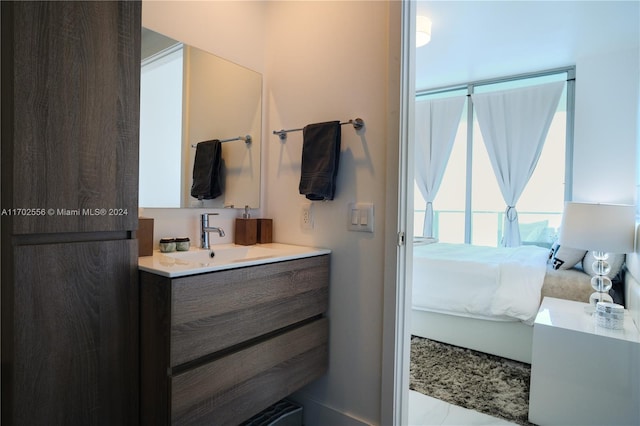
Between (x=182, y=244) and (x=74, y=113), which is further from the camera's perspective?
(x=182, y=244)

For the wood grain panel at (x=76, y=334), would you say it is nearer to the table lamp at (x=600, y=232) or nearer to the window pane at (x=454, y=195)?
the table lamp at (x=600, y=232)

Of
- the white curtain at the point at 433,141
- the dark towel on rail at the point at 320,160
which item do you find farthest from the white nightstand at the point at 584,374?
the white curtain at the point at 433,141

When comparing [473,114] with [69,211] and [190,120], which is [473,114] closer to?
[190,120]

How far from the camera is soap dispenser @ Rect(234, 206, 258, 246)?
71.1 inches

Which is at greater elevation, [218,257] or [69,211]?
[69,211]

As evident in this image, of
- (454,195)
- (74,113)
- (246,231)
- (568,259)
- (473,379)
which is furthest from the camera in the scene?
(454,195)

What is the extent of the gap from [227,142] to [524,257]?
2.54 metres

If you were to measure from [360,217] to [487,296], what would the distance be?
1.46m

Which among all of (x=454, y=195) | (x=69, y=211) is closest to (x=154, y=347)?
(x=69, y=211)

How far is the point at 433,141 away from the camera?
15.6ft

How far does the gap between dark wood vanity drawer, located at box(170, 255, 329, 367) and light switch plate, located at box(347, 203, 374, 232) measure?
0.22 m

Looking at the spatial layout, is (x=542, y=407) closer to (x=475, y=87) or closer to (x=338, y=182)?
(x=338, y=182)

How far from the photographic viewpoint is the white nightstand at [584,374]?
1.59 metres

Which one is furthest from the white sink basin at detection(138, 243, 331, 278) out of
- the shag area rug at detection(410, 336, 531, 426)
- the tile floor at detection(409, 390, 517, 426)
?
the shag area rug at detection(410, 336, 531, 426)
